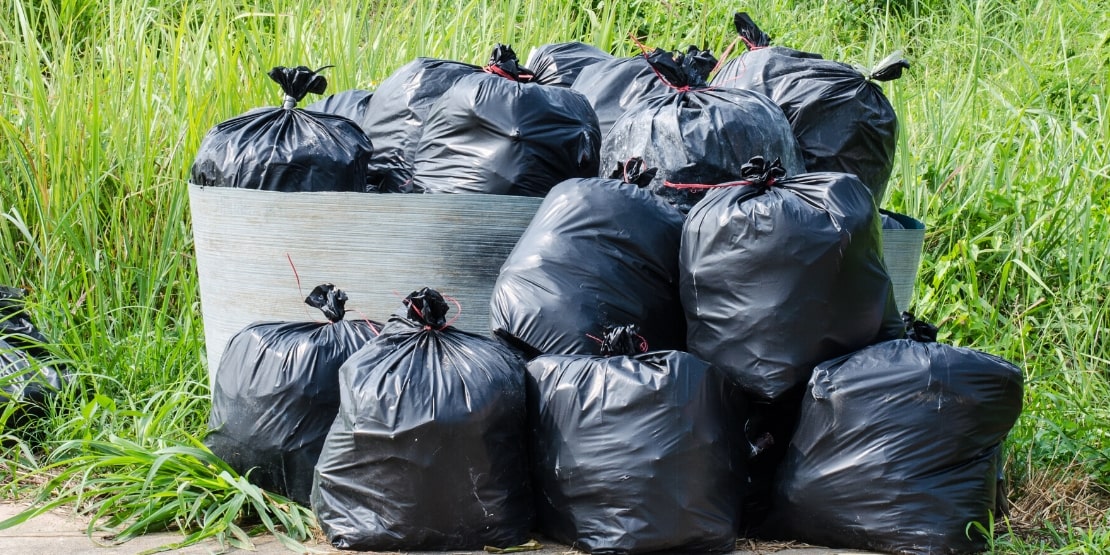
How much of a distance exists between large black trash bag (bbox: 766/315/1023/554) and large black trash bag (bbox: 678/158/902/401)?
0.09 m

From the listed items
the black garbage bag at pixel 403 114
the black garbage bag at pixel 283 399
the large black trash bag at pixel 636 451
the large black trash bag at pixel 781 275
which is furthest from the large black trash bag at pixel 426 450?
the black garbage bag at pixel 403 114

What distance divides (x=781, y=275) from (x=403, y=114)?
5.24ft

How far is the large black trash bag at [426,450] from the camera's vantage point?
8.32ft

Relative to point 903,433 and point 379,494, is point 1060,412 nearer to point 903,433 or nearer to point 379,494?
point 903,433

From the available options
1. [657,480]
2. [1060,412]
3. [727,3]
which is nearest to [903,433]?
[657,480]

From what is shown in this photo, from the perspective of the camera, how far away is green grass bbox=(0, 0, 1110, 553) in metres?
3.21

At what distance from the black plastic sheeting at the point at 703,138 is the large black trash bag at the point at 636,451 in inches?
23.1

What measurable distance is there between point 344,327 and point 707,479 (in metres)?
1.10

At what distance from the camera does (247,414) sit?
2938mm

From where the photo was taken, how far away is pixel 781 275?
2621 mm

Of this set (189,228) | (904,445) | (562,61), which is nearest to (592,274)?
(904,445)

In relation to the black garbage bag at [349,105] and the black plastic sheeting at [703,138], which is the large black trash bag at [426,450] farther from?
the black garbage bag at [349,105]

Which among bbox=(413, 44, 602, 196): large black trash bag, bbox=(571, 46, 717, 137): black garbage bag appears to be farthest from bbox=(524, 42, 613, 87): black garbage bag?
bbox=(413, 44, 602, 196): large black trash bag

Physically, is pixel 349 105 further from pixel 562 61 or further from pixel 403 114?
pixel 562 61
